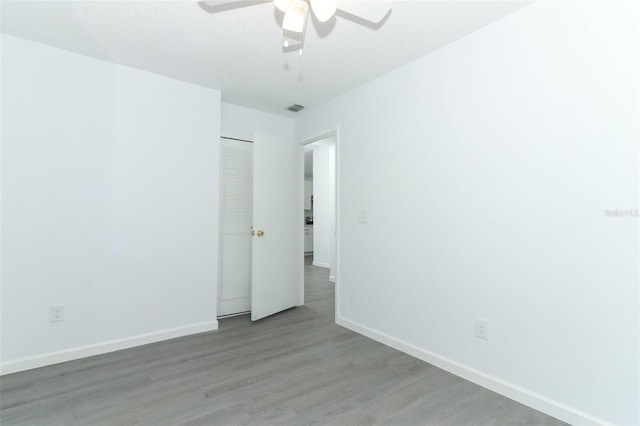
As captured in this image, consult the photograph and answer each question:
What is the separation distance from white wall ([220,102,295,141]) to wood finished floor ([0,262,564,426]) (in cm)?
242

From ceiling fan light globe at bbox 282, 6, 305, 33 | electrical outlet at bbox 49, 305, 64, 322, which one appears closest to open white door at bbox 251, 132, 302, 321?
electrical outlet at bbox 49, 305, 64, 322

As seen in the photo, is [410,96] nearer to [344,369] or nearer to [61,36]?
[344,369]

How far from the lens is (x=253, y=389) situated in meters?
2.18

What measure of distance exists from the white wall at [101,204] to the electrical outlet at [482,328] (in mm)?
2526

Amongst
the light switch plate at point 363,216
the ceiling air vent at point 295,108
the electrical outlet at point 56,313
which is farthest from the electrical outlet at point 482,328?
the electrical outlet at point 56,313

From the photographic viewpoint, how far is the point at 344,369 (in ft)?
8.11

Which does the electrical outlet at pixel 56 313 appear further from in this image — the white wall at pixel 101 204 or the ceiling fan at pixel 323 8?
the ceiling fan at pixel 323 8

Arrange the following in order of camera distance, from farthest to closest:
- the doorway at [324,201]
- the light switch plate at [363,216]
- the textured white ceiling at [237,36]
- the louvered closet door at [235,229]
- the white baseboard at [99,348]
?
the doorway at [324,201], the louvered closet door at [235,229], the light switch plate at [363,216], the white baseboard at [99,348], the textured white ceiling at [237,36]

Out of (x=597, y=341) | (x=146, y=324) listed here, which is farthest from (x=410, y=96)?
(x=146, y=324)

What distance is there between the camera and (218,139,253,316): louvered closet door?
384cm

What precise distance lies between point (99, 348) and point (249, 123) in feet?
9.34

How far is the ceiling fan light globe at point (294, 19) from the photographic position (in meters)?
1.70

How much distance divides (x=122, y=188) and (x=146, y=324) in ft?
4.22

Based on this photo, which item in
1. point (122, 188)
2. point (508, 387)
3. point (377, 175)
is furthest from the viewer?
point (377, 175)
